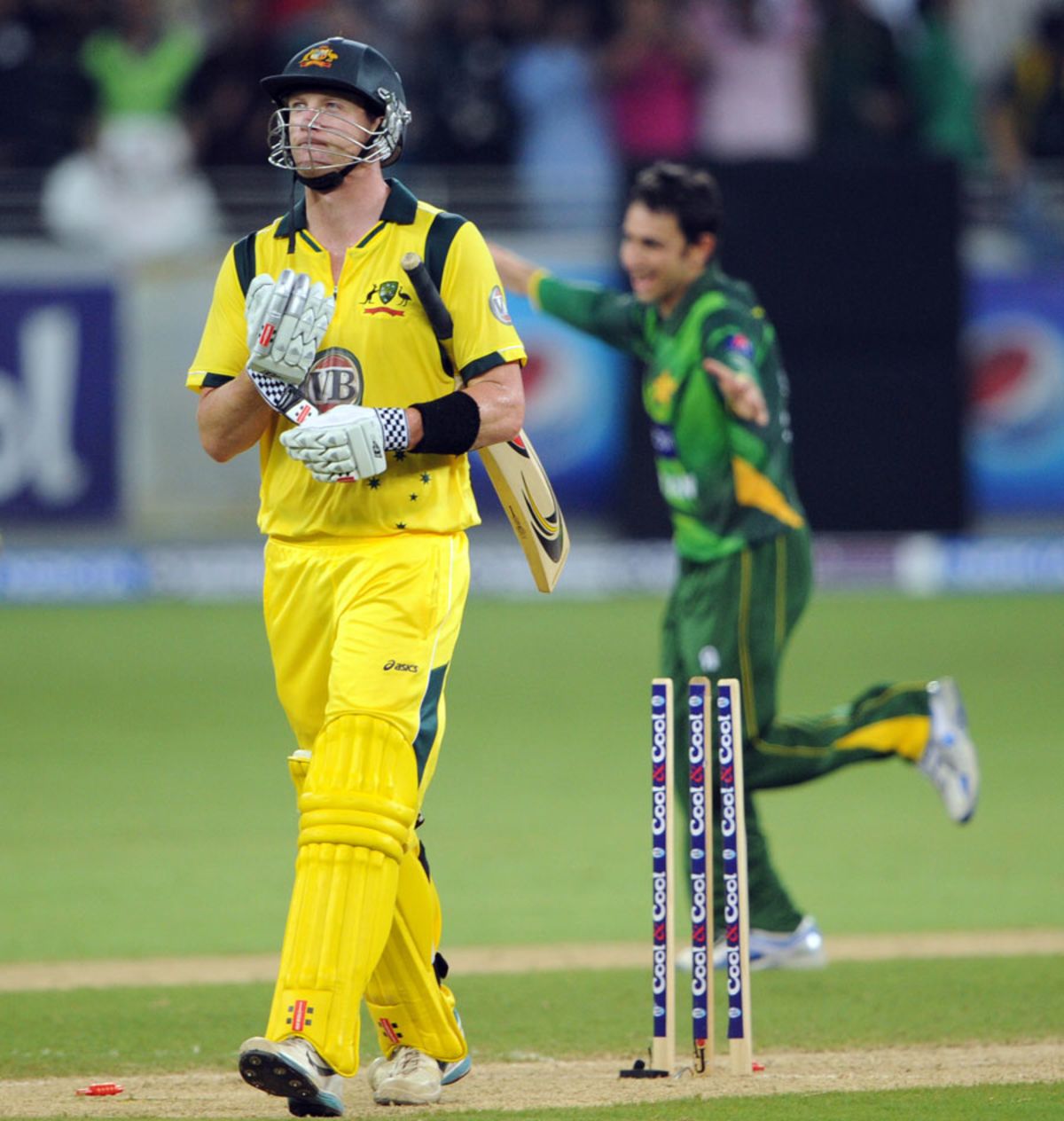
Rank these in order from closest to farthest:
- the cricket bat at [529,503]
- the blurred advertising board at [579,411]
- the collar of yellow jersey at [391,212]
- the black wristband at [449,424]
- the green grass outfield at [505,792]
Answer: the black wristband at [449,424] → the collar of yellow jersey at [391,212] → the cricket bat at [529,503] → the green grass outfield at [505,792] → the blurred advertising board at [579,411]

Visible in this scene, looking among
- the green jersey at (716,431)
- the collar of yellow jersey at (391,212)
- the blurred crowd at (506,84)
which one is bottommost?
the collar of yellow jersey at (391,212)

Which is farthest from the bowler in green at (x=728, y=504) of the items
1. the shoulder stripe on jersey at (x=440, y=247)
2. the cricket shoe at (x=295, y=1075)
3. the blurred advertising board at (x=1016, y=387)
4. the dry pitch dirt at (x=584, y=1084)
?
the blurred advertising board at (x=1016, y=387)

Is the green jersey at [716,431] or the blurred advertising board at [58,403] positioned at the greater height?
the blurred advertising board at [58,403]

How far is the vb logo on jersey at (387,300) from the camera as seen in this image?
4.41 m

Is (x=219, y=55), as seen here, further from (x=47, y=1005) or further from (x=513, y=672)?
(x=47, y=1005)

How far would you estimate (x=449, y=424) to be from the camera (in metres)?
4.29

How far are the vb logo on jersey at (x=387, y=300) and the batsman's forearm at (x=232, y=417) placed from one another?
288 mm

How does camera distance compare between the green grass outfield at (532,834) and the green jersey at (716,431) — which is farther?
the green jersey at (716,431)

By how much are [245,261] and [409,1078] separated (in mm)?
1727

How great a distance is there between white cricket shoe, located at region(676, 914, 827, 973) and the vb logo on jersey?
2.40m

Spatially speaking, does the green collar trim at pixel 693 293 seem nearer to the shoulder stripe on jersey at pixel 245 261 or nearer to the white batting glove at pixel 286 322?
the shoulder stripe on jersey at pixel 245 261

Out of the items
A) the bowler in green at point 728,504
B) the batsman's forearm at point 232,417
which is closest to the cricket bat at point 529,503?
the batsman's forearm at point 232,417

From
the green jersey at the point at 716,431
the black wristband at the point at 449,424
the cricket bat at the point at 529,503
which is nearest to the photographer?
the black wristband at the point at 449,424

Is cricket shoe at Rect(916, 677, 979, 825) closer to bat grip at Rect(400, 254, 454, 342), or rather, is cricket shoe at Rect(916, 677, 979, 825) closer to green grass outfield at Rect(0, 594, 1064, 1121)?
green grass outfield at Rect(0, 594, 1064, 1121)
